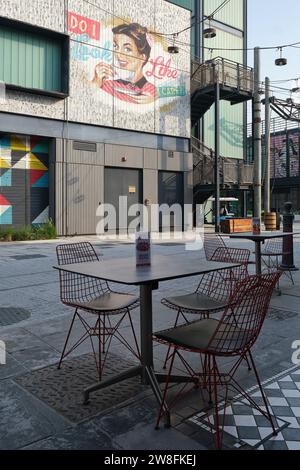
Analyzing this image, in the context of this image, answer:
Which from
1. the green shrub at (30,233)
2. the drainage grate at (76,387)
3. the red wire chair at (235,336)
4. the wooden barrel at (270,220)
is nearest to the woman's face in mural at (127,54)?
the green shrub at (30,233)

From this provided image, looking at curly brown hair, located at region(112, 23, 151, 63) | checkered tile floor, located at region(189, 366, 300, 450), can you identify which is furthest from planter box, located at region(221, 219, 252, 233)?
checkered tile floor, located at region(189, 366, 300, 450)

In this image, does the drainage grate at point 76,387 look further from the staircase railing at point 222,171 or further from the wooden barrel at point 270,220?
the staircase railing at point 222,171

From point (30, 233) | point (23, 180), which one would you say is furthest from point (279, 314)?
point (23, 180)

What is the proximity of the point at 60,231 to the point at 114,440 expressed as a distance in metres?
16.0

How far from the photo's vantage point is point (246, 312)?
9.34ft

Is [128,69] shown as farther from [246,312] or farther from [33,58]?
[246,312]

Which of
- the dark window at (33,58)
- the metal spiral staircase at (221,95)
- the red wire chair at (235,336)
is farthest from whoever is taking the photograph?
the metal spiral staircase at (221,95)

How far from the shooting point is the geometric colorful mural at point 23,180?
17.2m

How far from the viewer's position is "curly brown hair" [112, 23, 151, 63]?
19.7m

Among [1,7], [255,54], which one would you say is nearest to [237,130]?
[255,54]

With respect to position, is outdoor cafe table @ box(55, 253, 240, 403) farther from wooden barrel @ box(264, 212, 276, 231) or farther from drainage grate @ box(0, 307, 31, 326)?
wooden barrel @ box(264, 212, 276, 231)

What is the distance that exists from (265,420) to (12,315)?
12.3 feet

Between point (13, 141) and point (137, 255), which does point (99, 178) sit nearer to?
point (13, 141)

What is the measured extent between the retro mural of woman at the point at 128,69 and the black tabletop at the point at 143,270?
657 inches
